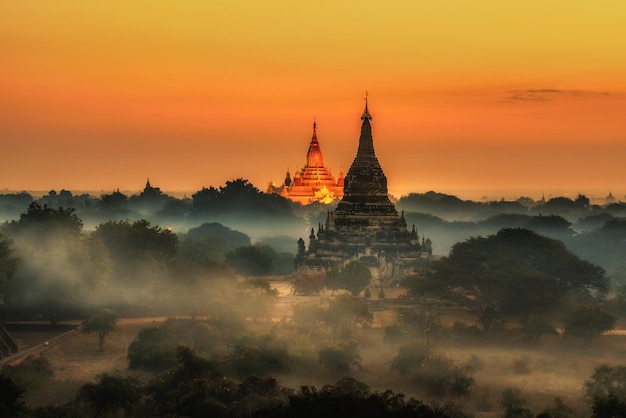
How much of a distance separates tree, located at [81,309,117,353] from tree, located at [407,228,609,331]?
24586 millimetres

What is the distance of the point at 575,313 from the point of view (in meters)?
70.6

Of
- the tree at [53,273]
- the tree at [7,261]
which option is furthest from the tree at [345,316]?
the tree at [7,261]

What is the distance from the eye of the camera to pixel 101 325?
6738cm

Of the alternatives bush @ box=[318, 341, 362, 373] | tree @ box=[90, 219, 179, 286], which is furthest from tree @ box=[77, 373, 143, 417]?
tree @ box=[90, 219, 179, 286]

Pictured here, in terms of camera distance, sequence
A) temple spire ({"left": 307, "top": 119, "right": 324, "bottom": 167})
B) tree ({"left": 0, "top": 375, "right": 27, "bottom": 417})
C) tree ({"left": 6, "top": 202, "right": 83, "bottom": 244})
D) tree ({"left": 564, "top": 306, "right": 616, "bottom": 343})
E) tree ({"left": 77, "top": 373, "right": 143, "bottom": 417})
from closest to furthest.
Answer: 1. tree ({"left": 0, "top": 375, "right": 27, "bottom": 417})
2. tree ({"left": 77, "top": 373, "right": 143, "bottom": 417})
3. tree ({"left": 564, "top": 306, "right": 616, "bottom": 343})
4. tree ({"left": 6, "top": 202, "right": 83, "bottom": 244})
5. temple spire ({"left": 307, "top": 119, "right": 324, "bottom": 167})

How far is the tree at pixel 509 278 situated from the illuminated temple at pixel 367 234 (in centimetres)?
909

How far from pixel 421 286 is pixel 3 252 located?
3130 cm

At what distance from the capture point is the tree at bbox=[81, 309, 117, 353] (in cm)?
6725

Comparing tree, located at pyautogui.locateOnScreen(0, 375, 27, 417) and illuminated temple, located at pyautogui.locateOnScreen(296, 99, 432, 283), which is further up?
illuminated temple, located at pyautogui.locateOnScreen(296, 99, 432, 283)

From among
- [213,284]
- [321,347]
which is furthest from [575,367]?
[213,284]

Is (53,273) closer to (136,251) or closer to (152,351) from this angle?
(136,251)

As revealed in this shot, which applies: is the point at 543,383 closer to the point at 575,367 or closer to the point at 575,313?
the point at 575,367

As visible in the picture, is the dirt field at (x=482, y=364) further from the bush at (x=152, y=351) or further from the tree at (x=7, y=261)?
the tree at (x=7, y=261)

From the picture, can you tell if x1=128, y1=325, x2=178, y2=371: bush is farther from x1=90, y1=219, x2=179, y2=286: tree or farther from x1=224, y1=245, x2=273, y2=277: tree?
x1=224, y1=245, x2=273, y2=277: tree
